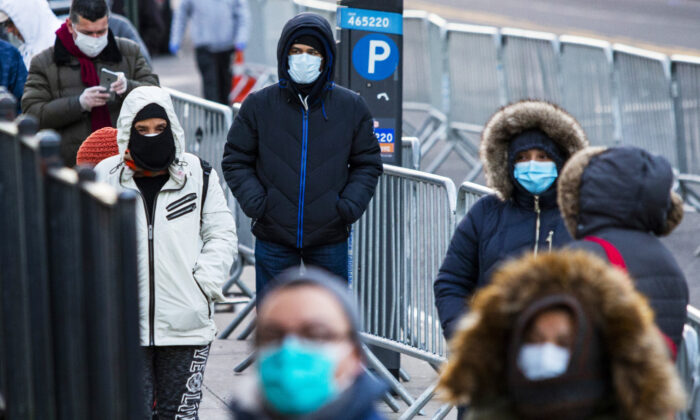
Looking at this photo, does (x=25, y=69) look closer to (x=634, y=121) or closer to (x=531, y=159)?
(x=531, y=159)

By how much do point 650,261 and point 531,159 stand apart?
906mm

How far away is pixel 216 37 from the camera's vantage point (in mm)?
14141

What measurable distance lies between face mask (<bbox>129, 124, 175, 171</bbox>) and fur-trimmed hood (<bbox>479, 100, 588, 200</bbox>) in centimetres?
129

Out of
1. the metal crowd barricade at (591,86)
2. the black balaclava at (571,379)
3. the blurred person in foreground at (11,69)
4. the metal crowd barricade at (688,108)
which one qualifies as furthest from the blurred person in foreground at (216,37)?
the black balaclava at (571,379)

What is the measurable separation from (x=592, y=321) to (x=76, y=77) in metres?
4.57

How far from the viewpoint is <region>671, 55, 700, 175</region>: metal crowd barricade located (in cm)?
1062

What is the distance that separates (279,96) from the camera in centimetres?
A: 605

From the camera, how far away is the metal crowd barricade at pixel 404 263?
625 cm

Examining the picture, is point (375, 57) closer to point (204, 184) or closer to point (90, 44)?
point (90, 44)

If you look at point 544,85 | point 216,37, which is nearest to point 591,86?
point 544,85

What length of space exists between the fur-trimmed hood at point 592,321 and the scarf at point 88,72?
406 centimetres

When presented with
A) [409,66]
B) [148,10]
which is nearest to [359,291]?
[409,66]

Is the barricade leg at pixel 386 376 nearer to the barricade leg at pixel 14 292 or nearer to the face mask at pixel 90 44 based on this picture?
the face mask at pixel 90 44

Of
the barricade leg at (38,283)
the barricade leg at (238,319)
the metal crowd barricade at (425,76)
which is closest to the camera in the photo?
the barricade leg at (38,283)
